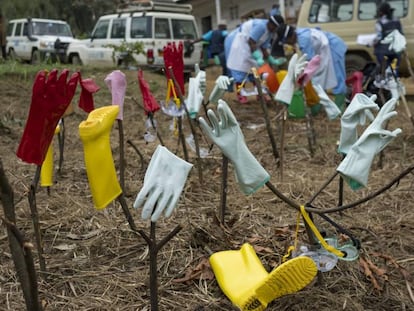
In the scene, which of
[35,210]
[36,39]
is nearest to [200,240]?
[35,210]

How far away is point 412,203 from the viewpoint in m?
2.86

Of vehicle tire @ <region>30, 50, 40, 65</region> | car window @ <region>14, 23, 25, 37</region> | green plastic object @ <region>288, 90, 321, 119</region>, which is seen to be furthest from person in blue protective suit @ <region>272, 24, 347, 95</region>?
car window @ <region>14, 23, 25, 37</region>

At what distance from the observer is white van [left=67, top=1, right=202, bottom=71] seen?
33.8 feet

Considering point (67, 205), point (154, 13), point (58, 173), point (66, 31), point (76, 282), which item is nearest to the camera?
point (76, 282)

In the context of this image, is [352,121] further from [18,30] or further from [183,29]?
[18,30]

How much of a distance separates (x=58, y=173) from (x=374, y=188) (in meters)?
2.00

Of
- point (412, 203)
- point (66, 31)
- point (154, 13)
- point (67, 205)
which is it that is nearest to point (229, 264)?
point (67, 205)

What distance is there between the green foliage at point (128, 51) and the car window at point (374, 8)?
4.03 meters

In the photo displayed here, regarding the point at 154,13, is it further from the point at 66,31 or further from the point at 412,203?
the point at 412,203

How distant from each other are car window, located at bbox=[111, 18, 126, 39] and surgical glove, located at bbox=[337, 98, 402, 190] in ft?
31.7

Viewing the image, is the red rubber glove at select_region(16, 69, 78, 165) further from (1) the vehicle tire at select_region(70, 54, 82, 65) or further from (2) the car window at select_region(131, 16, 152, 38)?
(1) the vehicle tire at select_region(70, 54, 82, 65)

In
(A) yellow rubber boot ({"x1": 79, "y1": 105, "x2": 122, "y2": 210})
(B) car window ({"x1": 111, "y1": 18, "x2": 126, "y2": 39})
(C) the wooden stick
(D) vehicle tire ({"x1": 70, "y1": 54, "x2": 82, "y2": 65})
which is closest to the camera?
(A) yellow rubber boot ({"x1": 79, "y1": 105, "x2": 122, "y2": 210})

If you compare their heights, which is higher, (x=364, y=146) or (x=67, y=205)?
(x=364, y=146)

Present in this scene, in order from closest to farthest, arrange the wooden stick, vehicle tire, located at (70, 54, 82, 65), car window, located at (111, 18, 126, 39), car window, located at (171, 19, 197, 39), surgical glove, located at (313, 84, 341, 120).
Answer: the wooden stick
surgical glove, located at (313, 84, 341, 120)
car window, located at (111, 18, 126, 39)
car window, located at (171, 19, 197, 39)
vehicle tire, located at (70, 54, 82, 65)
